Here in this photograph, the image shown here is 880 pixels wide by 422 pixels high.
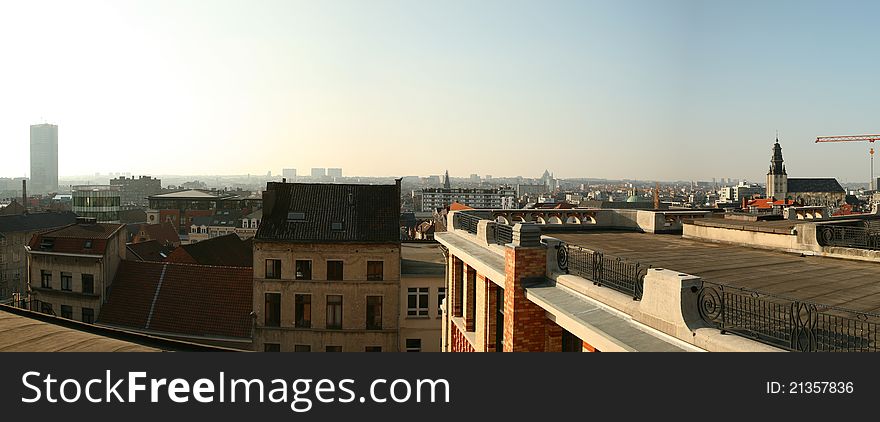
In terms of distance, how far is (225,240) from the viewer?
54500mm

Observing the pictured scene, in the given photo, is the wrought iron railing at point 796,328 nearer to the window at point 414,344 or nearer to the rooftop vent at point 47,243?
the window at point 414,344

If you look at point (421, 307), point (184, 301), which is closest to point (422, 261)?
point (421, 307)

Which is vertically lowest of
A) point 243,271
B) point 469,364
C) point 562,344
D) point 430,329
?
point 430,329

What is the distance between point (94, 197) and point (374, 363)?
12241 cm

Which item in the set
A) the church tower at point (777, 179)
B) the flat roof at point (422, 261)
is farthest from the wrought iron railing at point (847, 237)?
the church tower at point (777, 179)

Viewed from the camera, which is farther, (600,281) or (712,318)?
(600,281)

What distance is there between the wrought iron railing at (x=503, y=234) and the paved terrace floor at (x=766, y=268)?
2.72m

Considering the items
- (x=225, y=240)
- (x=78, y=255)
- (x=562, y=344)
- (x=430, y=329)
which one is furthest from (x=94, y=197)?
(x=562, y=344)

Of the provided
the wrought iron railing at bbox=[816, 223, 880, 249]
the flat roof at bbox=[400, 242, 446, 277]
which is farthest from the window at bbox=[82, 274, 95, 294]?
the wrought iron railing at bbox=[816, 223, 880, 249]

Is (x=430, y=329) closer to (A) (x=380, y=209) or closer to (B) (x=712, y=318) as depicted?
(A) (x=380, y=209)

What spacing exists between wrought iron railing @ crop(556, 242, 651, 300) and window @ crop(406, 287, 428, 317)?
2537 cm

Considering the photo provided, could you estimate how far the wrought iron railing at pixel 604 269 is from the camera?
9639 millimetres

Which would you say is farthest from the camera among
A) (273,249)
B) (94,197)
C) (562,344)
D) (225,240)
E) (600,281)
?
(94,197)

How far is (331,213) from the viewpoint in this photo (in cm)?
4019
